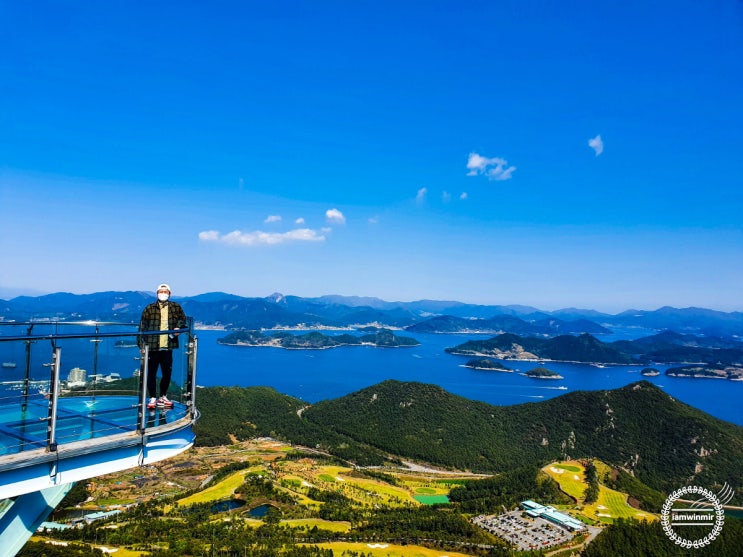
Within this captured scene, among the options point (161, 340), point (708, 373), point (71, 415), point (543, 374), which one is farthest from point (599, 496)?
point (708, 373)

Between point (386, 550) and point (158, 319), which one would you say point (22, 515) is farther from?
point (386, 550)

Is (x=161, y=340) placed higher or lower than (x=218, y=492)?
higher

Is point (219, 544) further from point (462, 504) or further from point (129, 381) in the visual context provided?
point (129, 381)

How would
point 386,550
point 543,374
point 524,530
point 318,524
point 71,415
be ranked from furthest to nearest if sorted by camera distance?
point 543,374 < point 524,530 < point 318,524 < point 386,550 < point 71,415

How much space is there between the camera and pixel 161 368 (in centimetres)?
700

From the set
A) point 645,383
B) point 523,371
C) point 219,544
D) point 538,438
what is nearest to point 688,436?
point 645,383

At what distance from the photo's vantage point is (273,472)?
53844 mm

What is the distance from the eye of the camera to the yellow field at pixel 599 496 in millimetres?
46375

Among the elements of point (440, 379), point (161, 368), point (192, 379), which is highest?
point (161, 368)

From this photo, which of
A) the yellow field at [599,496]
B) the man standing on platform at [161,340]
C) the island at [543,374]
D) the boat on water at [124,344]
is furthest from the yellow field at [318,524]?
the island at [543,374]

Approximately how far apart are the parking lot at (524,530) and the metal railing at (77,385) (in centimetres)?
3836

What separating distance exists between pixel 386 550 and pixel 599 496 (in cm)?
2920

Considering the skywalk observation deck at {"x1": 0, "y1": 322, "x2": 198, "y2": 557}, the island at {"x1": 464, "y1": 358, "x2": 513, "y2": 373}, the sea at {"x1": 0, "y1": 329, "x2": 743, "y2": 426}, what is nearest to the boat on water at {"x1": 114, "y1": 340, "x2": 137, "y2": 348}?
the skywalk observation deck at {"x1": 0, "y1": 322, "x2": 198, "y2": 557}

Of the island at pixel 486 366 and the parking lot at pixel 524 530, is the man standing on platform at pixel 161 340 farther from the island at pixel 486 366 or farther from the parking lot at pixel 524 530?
the island at pixel 486 366
